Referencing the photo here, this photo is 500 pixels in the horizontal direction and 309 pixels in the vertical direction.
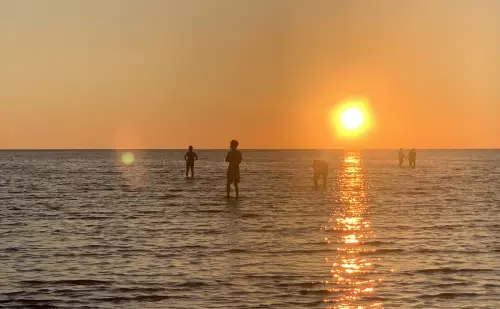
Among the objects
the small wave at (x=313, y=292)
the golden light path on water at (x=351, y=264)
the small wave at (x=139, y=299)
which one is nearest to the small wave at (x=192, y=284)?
the small wave at (x=139, y=299)

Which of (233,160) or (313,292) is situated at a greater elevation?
(233,160)

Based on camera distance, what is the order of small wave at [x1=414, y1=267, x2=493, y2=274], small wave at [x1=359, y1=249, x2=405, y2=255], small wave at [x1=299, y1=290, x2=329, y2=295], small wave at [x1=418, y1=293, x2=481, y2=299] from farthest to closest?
small wave at [x1=359, y1=249, x2=405, y2=255], small wave at [x1=414, y1=267, x2=493, y2=274], small wave at [x1=299, y1=290, x2=329, y2=295], small wave at [x1=418, y1=293, x2=481, y2=299]

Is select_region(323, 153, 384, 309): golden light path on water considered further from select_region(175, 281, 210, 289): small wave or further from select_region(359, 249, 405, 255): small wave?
select_region(175, 281, 210, 289): small wave

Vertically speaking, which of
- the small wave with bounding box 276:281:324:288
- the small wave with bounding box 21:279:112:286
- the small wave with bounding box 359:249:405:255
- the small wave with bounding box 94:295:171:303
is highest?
the small wave with bounding box 359:249:405:255

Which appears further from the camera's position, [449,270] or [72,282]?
[449,270]

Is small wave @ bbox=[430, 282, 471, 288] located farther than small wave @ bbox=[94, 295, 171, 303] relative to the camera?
Yes

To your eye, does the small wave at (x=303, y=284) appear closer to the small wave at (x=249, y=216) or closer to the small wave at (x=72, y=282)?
the small wave at (x=72, y=282)

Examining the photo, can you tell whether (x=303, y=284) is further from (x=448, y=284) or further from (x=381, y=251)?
(x=381, y=251)

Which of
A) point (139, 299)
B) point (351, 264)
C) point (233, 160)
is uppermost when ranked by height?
point (233, 160)

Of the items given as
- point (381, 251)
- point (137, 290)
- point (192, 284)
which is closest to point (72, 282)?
point (137, 290)

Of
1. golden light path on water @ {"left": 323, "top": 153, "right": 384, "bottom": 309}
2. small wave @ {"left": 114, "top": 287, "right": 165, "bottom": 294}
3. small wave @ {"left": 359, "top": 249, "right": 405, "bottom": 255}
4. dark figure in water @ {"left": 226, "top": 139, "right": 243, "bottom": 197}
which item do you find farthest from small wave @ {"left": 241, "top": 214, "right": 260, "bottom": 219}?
small wave @ {"left": 114, "top": 287, "right": 165, "bottom": 294}

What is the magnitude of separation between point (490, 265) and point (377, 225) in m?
6.79

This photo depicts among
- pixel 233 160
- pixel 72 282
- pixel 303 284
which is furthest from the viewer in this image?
pixel 233 160

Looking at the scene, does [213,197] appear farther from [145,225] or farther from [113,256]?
[113,256]
